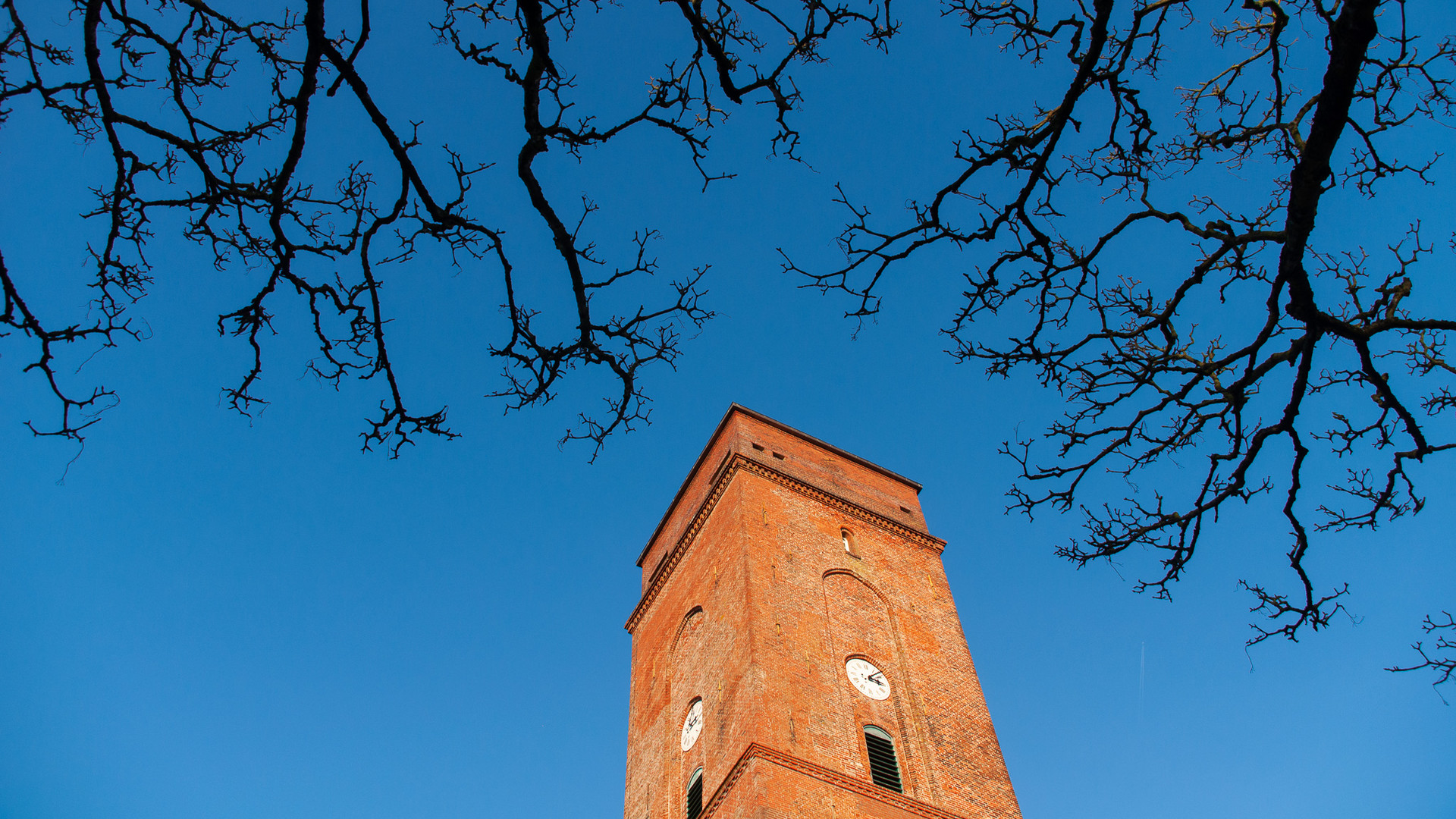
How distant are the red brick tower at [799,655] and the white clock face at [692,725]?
0.06 m

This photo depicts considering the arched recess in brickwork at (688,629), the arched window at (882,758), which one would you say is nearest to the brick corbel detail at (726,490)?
the arched recess in brickwork at (688,629)

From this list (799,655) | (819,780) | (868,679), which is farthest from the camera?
(868,679)

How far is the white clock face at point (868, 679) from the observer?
15938mm

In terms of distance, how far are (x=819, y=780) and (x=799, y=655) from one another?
2.49 m

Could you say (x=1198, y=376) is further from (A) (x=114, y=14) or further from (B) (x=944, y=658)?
(B) (x=944, y=658)

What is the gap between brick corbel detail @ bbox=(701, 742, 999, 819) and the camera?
13461 mm

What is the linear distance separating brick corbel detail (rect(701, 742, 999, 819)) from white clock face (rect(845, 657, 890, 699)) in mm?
2123

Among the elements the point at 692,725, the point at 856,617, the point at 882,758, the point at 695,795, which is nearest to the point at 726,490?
the point at 856,617

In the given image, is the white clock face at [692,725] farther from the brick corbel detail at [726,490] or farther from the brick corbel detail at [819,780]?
the brick corbel detail at [726,490]

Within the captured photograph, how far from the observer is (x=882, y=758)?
1491 cm

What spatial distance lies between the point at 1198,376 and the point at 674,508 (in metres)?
18.7

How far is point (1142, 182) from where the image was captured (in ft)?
16.0

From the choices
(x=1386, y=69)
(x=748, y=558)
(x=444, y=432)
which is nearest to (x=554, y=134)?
(x=444, y=432)

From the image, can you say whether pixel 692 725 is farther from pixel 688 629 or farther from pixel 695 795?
pixel 688 629
